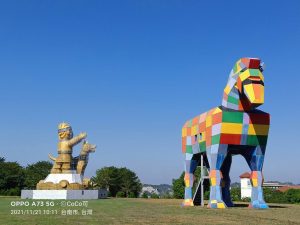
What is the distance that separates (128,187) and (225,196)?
180ft

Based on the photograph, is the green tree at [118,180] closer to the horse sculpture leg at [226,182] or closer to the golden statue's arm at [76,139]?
the golden statue's arm at [76,139]

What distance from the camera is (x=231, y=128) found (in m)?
23.3

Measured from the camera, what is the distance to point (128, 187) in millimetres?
80438

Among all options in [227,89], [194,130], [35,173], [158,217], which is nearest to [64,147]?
[194,130]

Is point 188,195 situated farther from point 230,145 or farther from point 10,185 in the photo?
point 10,185

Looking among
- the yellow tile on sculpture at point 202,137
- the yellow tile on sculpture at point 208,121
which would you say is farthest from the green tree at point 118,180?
the yellow tile on sculpture at point 208,121

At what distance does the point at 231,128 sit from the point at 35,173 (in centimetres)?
6625

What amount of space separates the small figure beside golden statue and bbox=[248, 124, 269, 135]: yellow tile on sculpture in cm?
2730

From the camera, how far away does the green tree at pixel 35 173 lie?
76000mm

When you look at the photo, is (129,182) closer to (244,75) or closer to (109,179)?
(109,179)

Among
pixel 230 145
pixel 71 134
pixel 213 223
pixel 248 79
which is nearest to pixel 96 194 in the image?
pixel 71 134

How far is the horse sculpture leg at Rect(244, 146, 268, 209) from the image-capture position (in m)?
23.5

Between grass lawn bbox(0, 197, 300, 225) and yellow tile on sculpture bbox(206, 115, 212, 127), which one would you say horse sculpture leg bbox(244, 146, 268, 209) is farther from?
yellow tile on sculpture bbox(206, 115, 212, 127)

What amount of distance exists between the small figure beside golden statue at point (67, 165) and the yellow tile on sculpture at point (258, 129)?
89.6 ft
